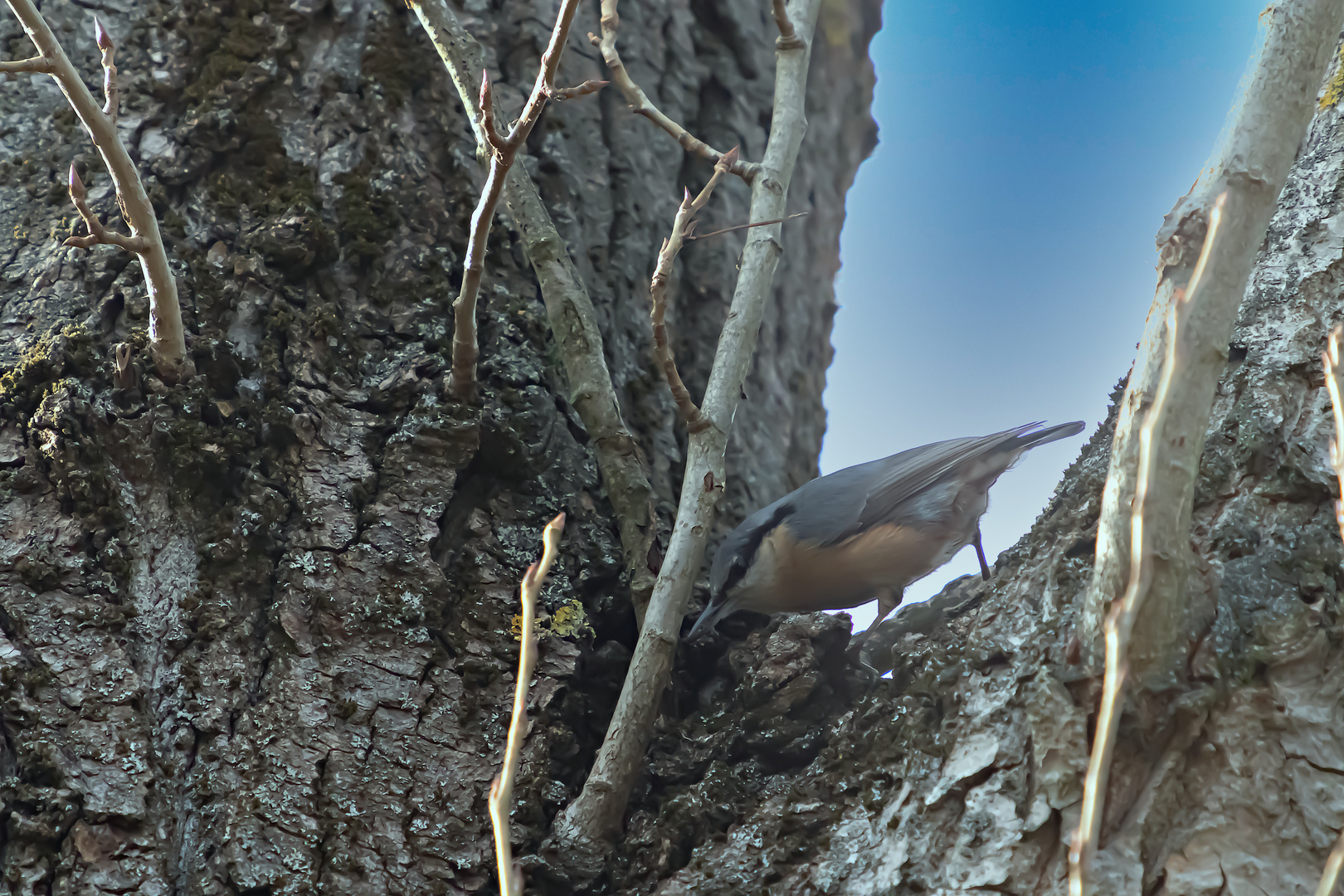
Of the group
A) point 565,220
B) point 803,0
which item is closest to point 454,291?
point 565,220

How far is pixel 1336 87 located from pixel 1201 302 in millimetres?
789

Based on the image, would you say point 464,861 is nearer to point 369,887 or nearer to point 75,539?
point 369,887

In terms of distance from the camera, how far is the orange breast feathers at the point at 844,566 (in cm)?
220

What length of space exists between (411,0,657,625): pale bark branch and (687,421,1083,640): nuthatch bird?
30 centimetres

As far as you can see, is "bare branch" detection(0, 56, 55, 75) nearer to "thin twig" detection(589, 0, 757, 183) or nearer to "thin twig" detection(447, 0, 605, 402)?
"thin twig" detection(447, 0, 605, 402)

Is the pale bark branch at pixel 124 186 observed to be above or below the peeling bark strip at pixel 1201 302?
above

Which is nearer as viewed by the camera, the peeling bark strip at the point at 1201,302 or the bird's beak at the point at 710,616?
the peeling bark strip at the point at 1201,302

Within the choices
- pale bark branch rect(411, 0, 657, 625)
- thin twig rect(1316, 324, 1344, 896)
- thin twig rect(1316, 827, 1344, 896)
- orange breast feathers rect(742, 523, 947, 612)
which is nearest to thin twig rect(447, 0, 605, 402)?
pale bark branch rect(411, 0, 657, 625)

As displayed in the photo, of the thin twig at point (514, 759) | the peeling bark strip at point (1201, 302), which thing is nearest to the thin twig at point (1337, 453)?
the peeling bark strip at point (1201, 302)

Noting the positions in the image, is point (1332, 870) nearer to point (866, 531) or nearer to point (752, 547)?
point (752, 547)

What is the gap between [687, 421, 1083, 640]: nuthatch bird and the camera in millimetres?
2127

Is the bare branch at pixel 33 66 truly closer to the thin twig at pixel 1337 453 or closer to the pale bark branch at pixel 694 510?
the pale bark branch at pixel 694 510

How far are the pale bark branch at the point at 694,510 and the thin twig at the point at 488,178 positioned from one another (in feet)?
1.32

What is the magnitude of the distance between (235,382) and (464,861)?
0.86 meters
